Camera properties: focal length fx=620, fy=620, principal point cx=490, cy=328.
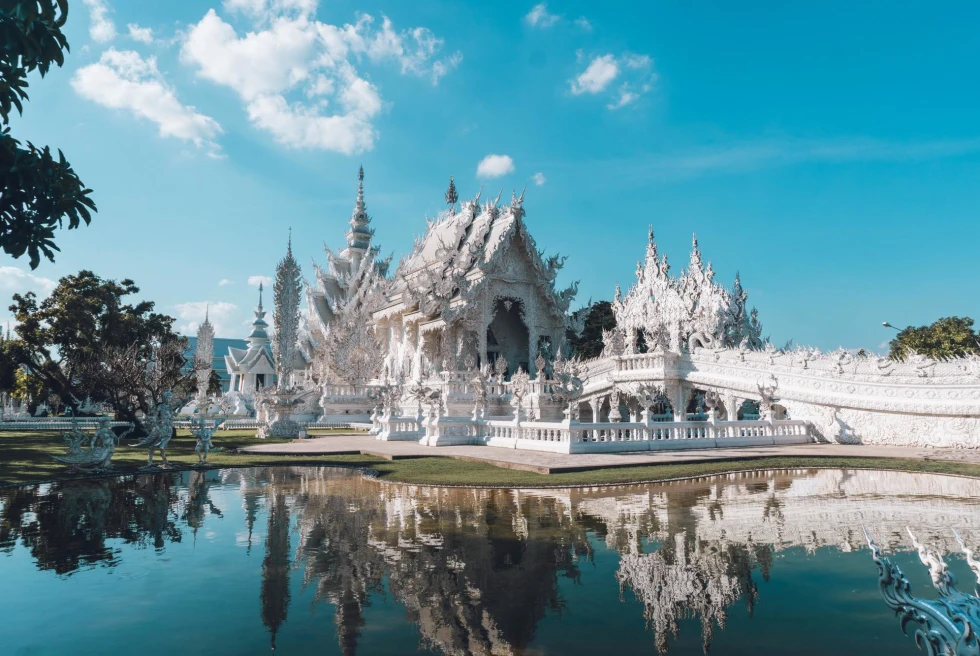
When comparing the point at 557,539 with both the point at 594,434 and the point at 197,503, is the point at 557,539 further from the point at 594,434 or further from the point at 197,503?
the point at 594,434

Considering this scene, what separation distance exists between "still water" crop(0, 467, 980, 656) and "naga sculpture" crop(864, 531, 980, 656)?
120 centimetres

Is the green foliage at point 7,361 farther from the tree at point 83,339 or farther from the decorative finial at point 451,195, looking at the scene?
the decorative finial at point 451,195

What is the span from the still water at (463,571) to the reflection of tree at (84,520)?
0.03 m

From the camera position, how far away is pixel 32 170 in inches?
224

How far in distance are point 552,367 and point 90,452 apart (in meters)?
19.7

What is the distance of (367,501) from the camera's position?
8.03 metres

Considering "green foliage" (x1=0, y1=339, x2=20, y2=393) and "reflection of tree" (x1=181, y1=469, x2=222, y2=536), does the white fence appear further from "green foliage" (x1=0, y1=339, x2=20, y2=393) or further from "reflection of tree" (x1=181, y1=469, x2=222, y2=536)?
"green foliage" (x1=0, y1=339, x2=20, y2=393)

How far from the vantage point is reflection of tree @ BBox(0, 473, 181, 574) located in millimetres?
5371

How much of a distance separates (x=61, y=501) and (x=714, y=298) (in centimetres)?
3343

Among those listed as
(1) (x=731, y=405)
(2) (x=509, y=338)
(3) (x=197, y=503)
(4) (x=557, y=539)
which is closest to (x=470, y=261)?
(2) (x=509, y=338)

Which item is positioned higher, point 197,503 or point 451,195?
point 451,195

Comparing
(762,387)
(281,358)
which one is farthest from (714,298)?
(281,358)

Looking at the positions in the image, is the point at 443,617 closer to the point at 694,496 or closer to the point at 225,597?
the point at 225,597

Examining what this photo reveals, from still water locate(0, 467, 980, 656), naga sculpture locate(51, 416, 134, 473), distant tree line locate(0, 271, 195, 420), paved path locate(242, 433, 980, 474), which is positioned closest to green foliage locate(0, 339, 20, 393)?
distant tree line locate(0, 271, 195, 420)
